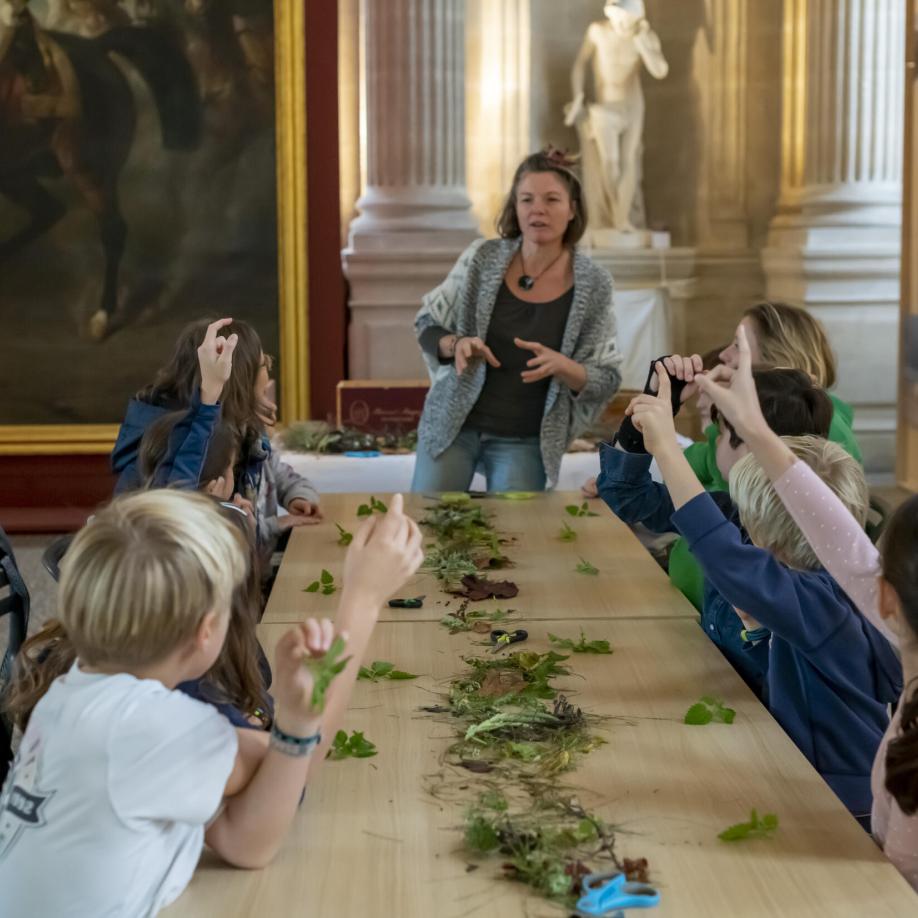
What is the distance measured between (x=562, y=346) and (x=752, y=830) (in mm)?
3082

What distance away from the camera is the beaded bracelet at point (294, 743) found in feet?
5.99

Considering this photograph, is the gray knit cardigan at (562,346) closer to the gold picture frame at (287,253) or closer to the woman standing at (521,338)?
the woman standing at (521,338)

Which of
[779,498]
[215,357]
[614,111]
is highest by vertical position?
[614,111]

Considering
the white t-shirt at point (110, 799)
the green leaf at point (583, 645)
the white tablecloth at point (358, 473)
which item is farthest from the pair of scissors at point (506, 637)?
the white tablecloth at point (358, 473)

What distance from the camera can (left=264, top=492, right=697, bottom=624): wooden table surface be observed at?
330 cm

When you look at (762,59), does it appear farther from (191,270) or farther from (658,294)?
(191,270)

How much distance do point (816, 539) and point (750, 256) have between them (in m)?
8.40

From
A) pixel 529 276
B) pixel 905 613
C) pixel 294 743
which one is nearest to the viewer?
pixel 294 743

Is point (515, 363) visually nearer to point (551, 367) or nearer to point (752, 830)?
point (551, 367)

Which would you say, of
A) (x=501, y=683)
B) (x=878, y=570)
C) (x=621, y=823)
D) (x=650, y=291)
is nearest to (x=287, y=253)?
(x=650, y=291)

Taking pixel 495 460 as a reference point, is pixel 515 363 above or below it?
above

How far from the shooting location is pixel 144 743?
173cm

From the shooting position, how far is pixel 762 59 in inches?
416

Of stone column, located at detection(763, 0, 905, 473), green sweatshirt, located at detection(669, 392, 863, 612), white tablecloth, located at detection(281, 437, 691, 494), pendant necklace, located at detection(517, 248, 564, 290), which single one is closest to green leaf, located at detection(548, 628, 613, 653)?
green sweatshirt, located at detection(669, 392, 863, 612)
